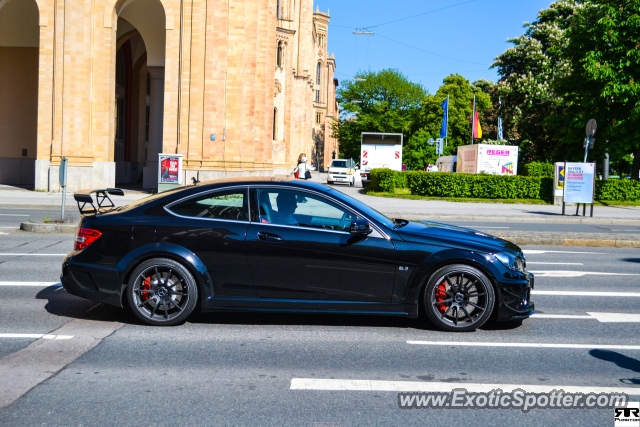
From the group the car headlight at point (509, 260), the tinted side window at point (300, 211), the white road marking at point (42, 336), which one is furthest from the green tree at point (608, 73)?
the white road marking at point (42, 336)

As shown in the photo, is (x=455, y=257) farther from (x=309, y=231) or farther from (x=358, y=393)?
(x=358, y=393)

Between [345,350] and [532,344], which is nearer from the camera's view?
[345,350]

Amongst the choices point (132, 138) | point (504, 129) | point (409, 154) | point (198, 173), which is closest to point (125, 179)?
point (132, 138)

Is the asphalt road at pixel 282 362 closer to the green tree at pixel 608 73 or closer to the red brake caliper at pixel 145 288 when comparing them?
the red brake caliper at pixel 145 288

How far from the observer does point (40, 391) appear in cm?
425

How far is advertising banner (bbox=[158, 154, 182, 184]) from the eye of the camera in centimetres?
2595

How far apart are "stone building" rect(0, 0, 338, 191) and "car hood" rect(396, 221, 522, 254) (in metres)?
25.0

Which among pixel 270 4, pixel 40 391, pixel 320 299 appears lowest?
pixel 40 391

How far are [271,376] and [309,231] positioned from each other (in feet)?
5.73

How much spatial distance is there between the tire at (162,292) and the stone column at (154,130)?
28955mm

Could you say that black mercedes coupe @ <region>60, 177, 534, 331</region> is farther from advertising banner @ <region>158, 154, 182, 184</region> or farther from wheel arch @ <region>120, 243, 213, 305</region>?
advertising banner @ <region>158, 154, 182, 184</region>

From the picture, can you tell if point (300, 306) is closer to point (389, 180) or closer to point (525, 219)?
point (525, 219)

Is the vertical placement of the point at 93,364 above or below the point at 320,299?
below

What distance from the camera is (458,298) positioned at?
6074mm
